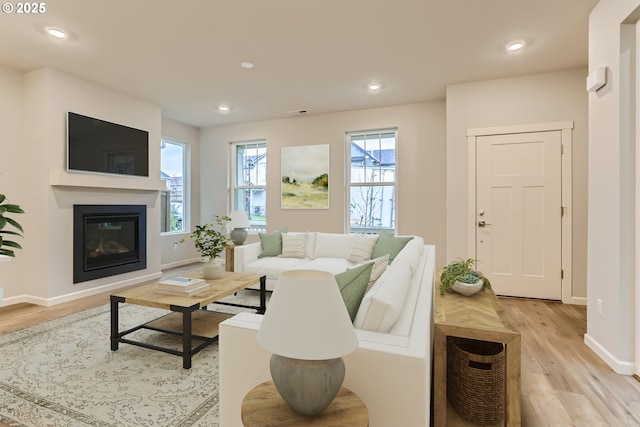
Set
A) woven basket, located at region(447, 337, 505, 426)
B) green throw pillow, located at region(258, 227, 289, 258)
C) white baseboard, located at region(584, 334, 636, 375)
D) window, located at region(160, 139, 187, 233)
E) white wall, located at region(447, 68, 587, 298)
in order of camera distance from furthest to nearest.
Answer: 1. window, located at region(160, 139, 187, 233)
2. green throw pillow, located at region(258, 227, 289, 258)
3. white wall, located at region(447, 68, 587, 298)
4. white baseboard, located at region(584, 334, 636, 375)
5. woven basket, located at region(447, 337, 505, 426)

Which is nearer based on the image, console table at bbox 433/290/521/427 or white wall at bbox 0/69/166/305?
console table at bbox 433/290/521/427

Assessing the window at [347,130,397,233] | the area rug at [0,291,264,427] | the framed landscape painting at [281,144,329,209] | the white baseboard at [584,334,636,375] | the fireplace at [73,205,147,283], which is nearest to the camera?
the area rug at [0,291,264,427]

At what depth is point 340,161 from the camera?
5336 millimetres

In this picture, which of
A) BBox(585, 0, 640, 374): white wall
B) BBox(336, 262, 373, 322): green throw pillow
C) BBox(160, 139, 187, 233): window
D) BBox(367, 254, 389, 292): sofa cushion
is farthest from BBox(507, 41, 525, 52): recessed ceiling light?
BBox(160, 139, 187, 233): window

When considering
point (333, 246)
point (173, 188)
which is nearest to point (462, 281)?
point (333, 246)

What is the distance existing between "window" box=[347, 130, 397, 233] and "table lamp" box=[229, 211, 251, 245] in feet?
5.66

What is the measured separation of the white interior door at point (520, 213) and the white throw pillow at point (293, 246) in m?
2.23

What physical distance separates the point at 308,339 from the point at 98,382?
193 cm

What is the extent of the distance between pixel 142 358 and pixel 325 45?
313 centimetres

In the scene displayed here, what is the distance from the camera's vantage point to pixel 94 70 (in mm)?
3736

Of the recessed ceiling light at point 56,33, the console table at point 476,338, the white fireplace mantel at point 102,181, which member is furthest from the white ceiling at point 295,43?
the console table at point 476,338

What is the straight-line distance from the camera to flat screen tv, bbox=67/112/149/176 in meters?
3.88

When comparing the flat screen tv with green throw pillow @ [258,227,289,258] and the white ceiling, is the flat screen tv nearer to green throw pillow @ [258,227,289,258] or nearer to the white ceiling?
the white ceiling

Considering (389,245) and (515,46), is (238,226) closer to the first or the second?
(389,245)
